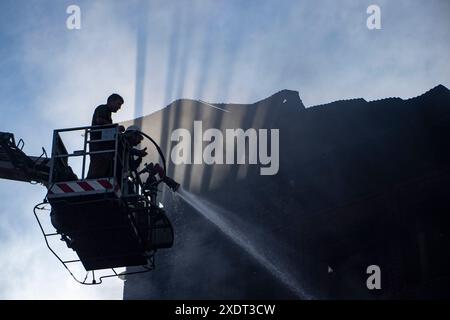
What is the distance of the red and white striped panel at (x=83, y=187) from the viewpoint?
6.95 metres

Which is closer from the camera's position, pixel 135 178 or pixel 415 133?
pixel 135 178

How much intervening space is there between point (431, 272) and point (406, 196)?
65.0 inches

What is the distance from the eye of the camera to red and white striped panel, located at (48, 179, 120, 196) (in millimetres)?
6949

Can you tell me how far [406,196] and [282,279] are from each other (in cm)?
342

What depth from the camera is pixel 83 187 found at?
698 cm

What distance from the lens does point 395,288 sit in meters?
13.3

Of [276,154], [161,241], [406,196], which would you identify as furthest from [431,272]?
[161,241]

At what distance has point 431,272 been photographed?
13047 mm

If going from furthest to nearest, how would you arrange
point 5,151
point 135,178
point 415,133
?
1. point 415,133
2. point 5,151
3. point 135,178

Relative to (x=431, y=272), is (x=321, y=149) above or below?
above
